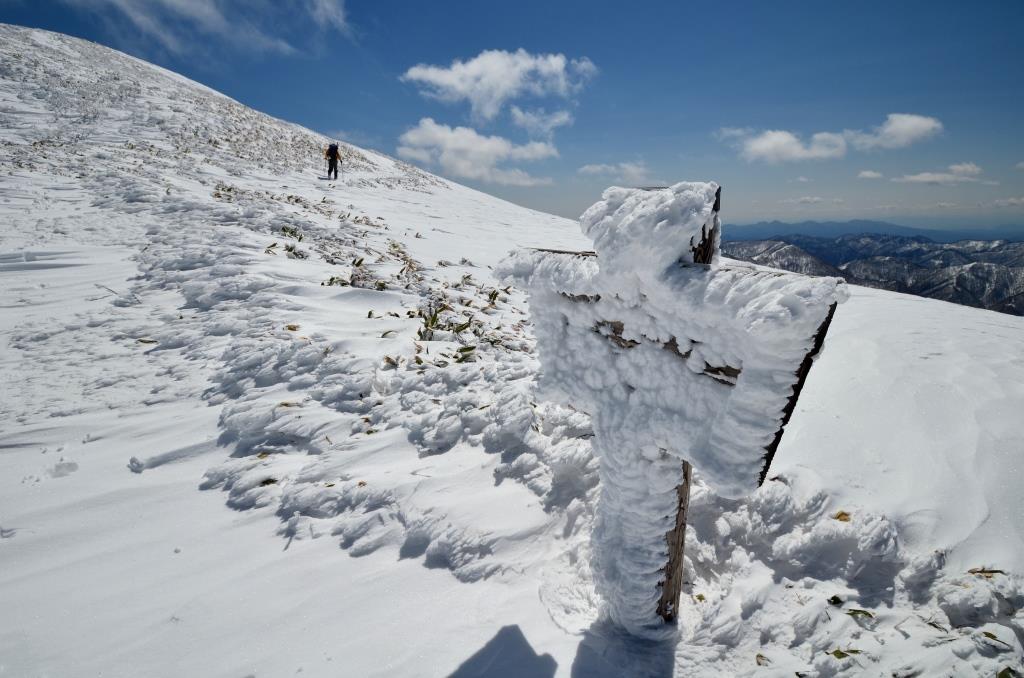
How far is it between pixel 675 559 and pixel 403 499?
1988 mm

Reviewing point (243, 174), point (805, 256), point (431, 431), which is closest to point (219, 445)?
point (431, 431)

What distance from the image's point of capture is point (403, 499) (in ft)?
11.2

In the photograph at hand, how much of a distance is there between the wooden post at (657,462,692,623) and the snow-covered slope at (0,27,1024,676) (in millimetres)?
205

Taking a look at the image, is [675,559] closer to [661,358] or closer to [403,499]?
[661,358]

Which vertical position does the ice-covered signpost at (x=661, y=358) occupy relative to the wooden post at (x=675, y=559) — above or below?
above

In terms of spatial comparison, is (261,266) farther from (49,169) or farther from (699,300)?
(49,169)

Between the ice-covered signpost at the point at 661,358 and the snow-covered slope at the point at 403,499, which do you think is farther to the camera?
the snow-covered slope at the point at 403,499

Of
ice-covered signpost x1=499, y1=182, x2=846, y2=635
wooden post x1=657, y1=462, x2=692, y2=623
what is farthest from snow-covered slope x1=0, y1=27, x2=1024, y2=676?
ice-covered signpost x1=499, y1=182, x2=846, y2=635

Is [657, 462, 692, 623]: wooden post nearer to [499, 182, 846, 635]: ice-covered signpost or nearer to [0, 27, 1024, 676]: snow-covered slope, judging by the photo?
[499, 182, 846, 635]: ice-covered signpost

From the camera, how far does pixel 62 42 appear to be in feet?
91.5

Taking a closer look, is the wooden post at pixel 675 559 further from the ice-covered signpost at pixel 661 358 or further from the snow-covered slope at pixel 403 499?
the snow-covered slope at pixel 403 499

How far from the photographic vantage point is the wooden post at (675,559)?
7.83 ft

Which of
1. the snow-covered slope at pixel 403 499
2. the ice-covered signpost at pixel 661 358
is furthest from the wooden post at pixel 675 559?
the snow-covered slope at pixel 403 499

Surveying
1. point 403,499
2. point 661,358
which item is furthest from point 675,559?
point 403,499
